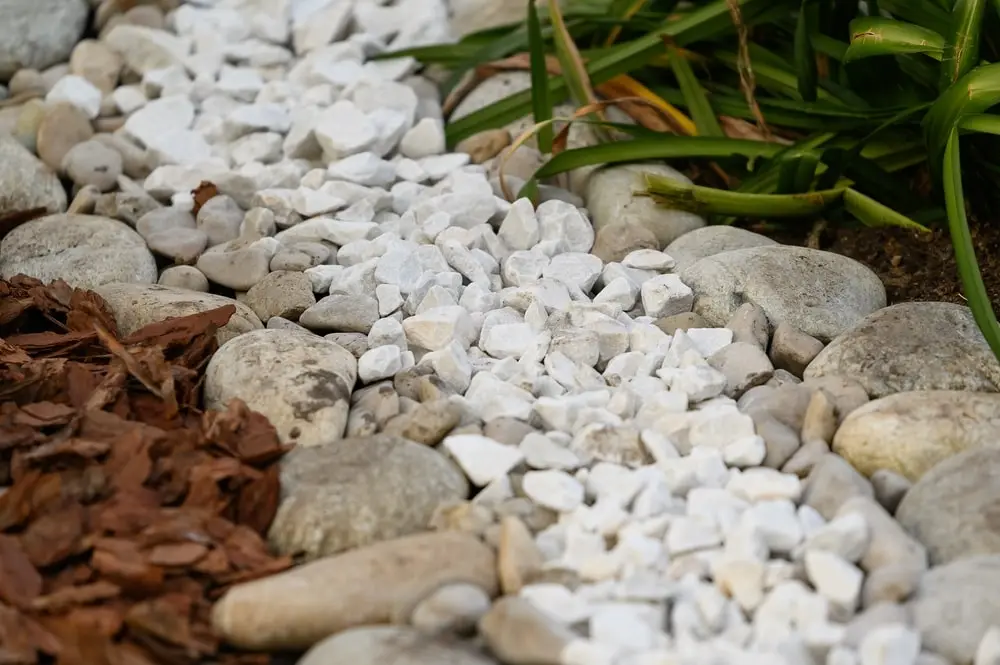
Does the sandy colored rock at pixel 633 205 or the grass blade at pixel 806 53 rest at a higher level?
the grass blade at pixel 806 53

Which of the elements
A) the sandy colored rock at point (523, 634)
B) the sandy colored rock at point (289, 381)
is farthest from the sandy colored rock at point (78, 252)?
the sandy colored rock at point (523, 634)

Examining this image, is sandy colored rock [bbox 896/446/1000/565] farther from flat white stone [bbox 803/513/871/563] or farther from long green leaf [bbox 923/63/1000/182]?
long green leaf [bbox 923/63/1000/182]

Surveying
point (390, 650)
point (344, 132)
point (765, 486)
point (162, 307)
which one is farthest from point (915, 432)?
point (344, 132)

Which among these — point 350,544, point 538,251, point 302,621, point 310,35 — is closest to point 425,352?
point 538,251

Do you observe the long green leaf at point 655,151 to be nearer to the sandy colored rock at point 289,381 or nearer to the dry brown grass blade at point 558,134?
the dry brown grass blade at point 558,134

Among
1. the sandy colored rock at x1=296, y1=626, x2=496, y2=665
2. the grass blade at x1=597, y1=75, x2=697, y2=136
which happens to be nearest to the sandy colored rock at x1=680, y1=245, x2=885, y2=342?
the grass blade at x1=597, y1=75, x2=697, y2=136

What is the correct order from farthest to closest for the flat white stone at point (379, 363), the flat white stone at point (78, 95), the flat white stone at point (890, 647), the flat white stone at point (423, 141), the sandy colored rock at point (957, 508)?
the flat white stone at point (78, 95) < the flat white stone at point (423, 141) < the flat white stone at point (379, 363) < the sandy colored rock at point (957, 508) < the flat white stone at point (890, 647)
